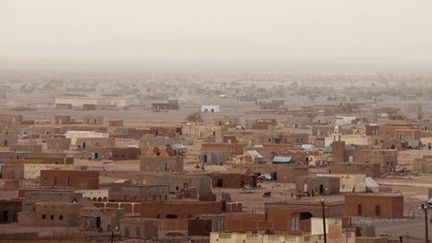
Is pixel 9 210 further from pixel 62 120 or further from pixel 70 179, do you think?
pixel 62 120

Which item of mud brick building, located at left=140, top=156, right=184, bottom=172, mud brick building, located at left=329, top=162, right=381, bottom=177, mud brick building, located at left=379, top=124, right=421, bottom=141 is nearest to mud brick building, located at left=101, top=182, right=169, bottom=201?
mud brick building, located at left=329, top=162, right=381, bottom=177

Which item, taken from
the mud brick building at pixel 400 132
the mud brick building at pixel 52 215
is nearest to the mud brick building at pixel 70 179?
the mud brick building at pixel 52 215

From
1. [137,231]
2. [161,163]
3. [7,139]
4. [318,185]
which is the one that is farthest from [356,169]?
[137,231]

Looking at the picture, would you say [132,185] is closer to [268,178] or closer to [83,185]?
[83,185]

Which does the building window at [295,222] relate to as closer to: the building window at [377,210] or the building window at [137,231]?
the building window at [137,231]

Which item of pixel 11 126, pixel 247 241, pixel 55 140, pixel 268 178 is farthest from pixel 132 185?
pixel 11 126

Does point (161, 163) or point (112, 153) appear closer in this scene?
point (161, 163)

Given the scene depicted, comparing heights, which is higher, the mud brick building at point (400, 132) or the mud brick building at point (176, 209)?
the mud brick building at point (400, 132)
